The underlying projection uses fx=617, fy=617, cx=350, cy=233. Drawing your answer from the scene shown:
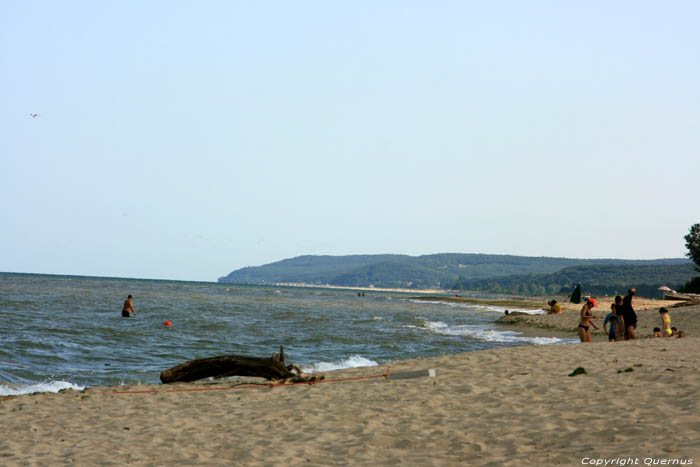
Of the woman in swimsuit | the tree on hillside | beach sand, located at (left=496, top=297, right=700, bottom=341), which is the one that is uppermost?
the tree on hillside

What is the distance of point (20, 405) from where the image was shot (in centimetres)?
1120

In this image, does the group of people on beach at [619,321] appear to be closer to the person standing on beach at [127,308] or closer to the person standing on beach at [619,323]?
the person standing on beach at [619,323]

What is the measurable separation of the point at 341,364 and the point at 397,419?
899 cm

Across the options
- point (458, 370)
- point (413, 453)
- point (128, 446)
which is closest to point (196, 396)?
point (128, 446)

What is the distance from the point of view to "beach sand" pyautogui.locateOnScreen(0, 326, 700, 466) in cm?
696

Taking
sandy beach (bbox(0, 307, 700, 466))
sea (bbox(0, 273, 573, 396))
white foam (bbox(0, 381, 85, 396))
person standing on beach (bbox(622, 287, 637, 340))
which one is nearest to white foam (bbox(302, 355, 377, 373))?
sea (bbox(0, 273, 573, 396))

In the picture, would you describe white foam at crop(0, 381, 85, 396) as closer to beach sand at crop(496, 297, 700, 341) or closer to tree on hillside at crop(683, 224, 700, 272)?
beach sand at crop(496, 297, 700, 341)

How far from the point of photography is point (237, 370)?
1371 cm

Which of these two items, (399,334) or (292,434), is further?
(399,334)

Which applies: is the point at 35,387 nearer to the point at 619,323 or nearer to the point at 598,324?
the point at 619,323

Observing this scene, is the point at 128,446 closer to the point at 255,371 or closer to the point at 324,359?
the point at 255,371

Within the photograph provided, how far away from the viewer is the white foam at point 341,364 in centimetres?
1708

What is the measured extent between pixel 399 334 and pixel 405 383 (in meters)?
18.2

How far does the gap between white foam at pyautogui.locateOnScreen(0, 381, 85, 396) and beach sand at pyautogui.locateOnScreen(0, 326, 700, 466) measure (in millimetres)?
1189
